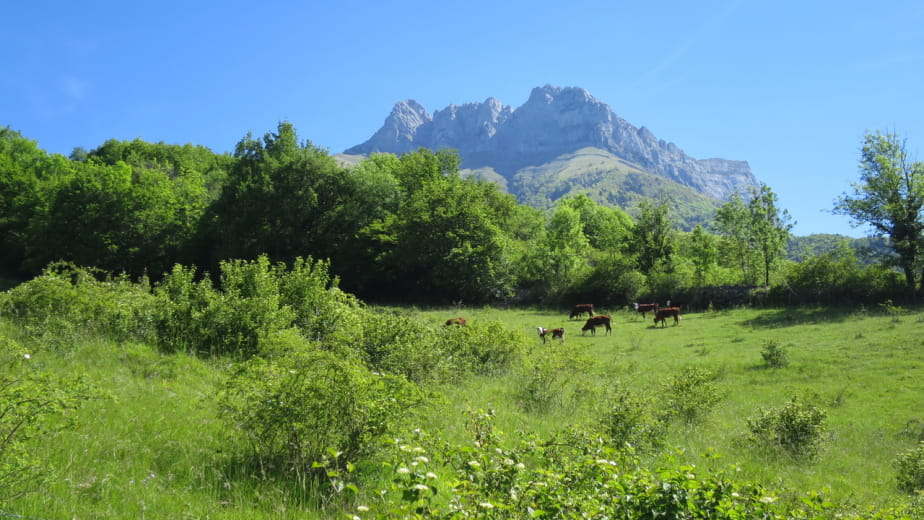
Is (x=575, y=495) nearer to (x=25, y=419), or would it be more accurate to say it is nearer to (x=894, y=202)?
(x=25, y=419)

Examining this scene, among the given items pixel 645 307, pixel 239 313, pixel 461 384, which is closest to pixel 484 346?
pixel 461 384

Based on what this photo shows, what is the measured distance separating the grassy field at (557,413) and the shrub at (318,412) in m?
0.41

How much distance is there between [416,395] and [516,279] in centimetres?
3716

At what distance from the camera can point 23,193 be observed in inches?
1994

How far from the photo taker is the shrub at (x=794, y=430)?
9.90m

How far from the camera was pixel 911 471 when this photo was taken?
Answer: 836 centimetres

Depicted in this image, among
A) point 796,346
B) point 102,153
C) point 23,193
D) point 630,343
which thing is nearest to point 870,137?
point 796,346

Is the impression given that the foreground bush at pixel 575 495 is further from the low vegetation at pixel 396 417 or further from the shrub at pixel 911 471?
the shrub at pixel 911 471

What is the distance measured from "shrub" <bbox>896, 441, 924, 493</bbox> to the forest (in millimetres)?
48

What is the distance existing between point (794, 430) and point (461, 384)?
25.0ft

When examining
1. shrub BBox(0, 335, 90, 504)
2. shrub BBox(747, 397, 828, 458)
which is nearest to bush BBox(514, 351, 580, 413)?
shrub BBox(747, 397, 828, 458)

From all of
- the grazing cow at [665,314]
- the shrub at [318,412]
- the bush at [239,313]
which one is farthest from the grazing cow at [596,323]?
the shrub at [318,412]

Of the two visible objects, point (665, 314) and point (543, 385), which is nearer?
point (543, 385)

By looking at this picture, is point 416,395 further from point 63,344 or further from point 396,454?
point 63,344
